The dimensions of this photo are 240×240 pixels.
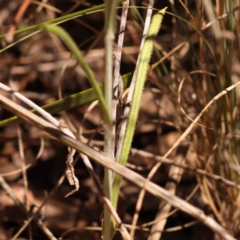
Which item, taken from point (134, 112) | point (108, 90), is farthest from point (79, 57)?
point (134, 112)

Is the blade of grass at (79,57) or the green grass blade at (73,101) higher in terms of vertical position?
the blade of grass at (79,57)

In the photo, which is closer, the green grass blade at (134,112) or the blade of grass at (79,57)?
the blade of grass at (79,57)

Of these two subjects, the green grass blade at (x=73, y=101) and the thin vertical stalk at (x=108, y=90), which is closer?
Answer: the thin vertical stalk at (x=108, y=90)

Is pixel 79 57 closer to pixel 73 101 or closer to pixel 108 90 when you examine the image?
pixel 108 90

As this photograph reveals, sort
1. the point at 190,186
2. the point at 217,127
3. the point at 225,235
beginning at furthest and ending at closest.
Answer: the point at 190,186 → the point at 217,127 → the point at 225,235

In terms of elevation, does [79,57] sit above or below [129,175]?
above

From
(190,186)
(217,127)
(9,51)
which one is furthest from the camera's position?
(9,51)

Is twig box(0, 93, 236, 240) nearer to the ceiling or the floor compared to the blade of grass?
nearer to the floor

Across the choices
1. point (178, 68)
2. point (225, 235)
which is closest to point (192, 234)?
point (178, 68)

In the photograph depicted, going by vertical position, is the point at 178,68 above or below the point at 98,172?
above

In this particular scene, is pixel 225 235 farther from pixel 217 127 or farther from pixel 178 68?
pixel 178 68

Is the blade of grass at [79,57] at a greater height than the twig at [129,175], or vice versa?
the blade of grass at [79,57]
